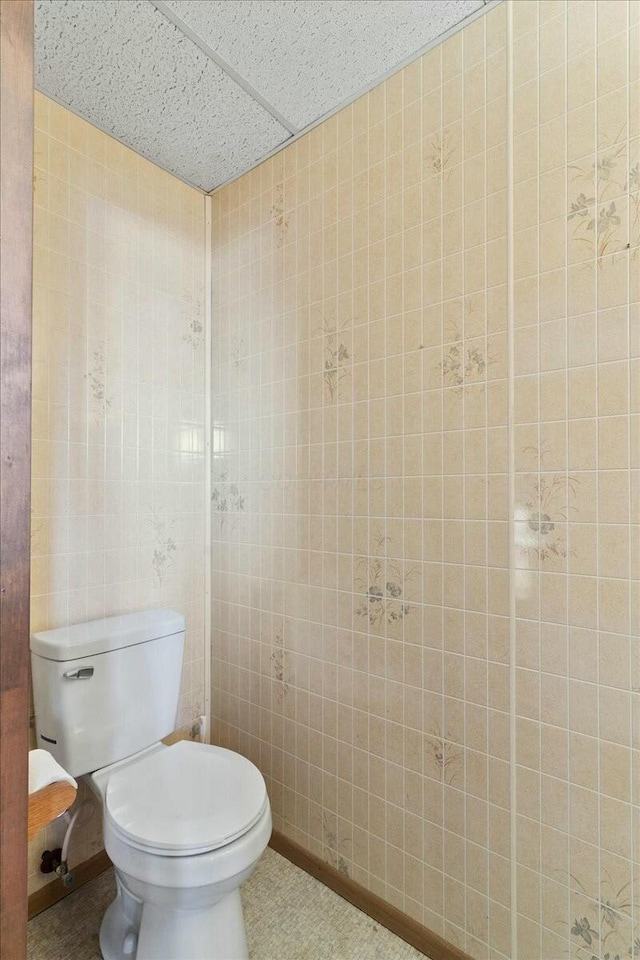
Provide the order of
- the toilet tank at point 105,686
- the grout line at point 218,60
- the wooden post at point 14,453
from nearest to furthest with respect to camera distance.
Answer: the wooden post at point 14,453 < the grout line at point 218,60 < the toilet tank at point 105,686

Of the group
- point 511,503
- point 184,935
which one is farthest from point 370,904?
point 511,503

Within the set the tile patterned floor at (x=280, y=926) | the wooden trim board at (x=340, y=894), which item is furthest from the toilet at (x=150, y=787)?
the wooden trim board at (x=340, y=894)

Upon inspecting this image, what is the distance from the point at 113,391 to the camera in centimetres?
155

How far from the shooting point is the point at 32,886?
52.2 inches

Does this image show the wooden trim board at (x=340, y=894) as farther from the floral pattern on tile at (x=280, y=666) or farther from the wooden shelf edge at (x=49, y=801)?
the wooden shelf edge at (x=49, y=801)

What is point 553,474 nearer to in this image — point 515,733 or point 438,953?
point 515,733

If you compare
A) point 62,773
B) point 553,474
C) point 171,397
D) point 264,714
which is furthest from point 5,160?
point 264,714

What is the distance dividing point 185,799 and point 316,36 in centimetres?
181

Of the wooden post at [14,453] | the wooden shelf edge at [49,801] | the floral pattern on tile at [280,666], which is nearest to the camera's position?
the wooden post at [14,453]

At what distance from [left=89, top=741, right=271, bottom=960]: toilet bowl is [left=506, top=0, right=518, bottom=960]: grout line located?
1.76ft

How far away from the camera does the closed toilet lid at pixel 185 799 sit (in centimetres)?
105

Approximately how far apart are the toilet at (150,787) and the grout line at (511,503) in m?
0.54

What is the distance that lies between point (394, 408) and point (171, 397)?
31.7 inches

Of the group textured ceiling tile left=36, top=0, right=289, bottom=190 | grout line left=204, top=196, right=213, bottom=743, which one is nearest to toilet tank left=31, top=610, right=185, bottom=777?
grout line left=204, top=196, right=213, bottom=743
